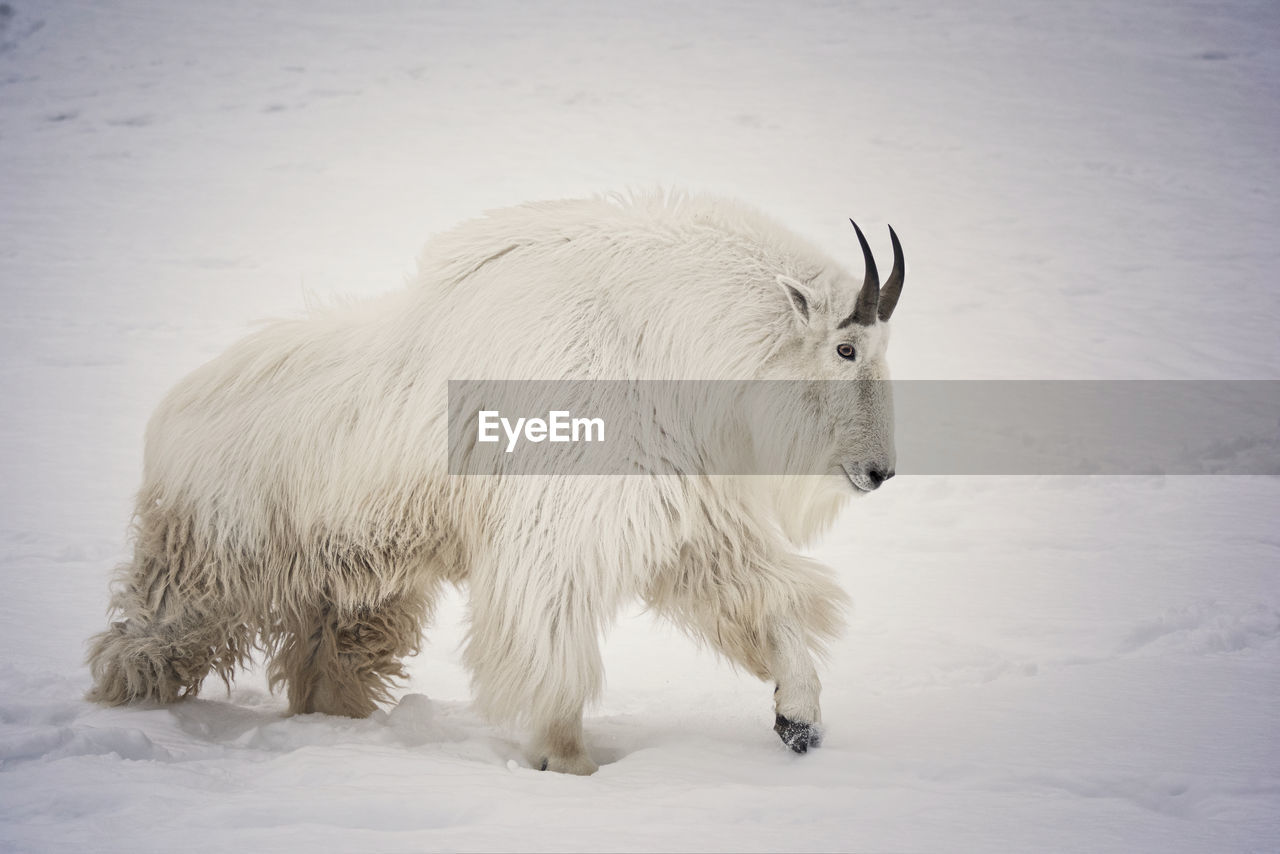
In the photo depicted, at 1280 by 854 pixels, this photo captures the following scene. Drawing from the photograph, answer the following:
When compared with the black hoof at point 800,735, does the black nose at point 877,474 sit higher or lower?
higher

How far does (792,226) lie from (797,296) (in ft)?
24.4

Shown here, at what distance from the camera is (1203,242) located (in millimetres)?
11523

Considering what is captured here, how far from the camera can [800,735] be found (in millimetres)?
3627

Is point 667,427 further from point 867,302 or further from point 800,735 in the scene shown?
point 800,735

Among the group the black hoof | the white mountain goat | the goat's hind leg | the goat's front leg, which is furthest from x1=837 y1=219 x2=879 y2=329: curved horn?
the goat's hind leg

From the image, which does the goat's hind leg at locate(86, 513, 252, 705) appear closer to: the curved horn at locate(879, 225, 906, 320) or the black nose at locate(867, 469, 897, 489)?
the black nose at locate(867, 469, 897, 489)

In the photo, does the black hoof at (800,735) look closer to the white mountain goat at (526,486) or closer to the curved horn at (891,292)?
the white mountain goat at (526,486)

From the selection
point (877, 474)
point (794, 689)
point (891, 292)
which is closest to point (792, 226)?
point (891, 292)

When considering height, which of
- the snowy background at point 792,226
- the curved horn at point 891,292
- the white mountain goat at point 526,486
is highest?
the curved horn at point 891,292

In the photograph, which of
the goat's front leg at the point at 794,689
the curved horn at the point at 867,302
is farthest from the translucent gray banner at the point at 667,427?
the goat's front leg at the point at 794,689

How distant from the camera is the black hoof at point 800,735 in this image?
11.9ft

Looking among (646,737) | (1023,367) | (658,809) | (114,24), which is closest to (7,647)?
(646,737)

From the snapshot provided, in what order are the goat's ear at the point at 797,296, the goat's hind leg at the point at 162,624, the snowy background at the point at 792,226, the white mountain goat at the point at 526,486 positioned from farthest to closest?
the goat's hind leg at the point at 162,624
the goat's ear at the point at 797,296
the white mountain goat at the point at 526,486
the snowy background at the point at 792,226

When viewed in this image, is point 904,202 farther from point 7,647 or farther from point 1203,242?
point 7,647
